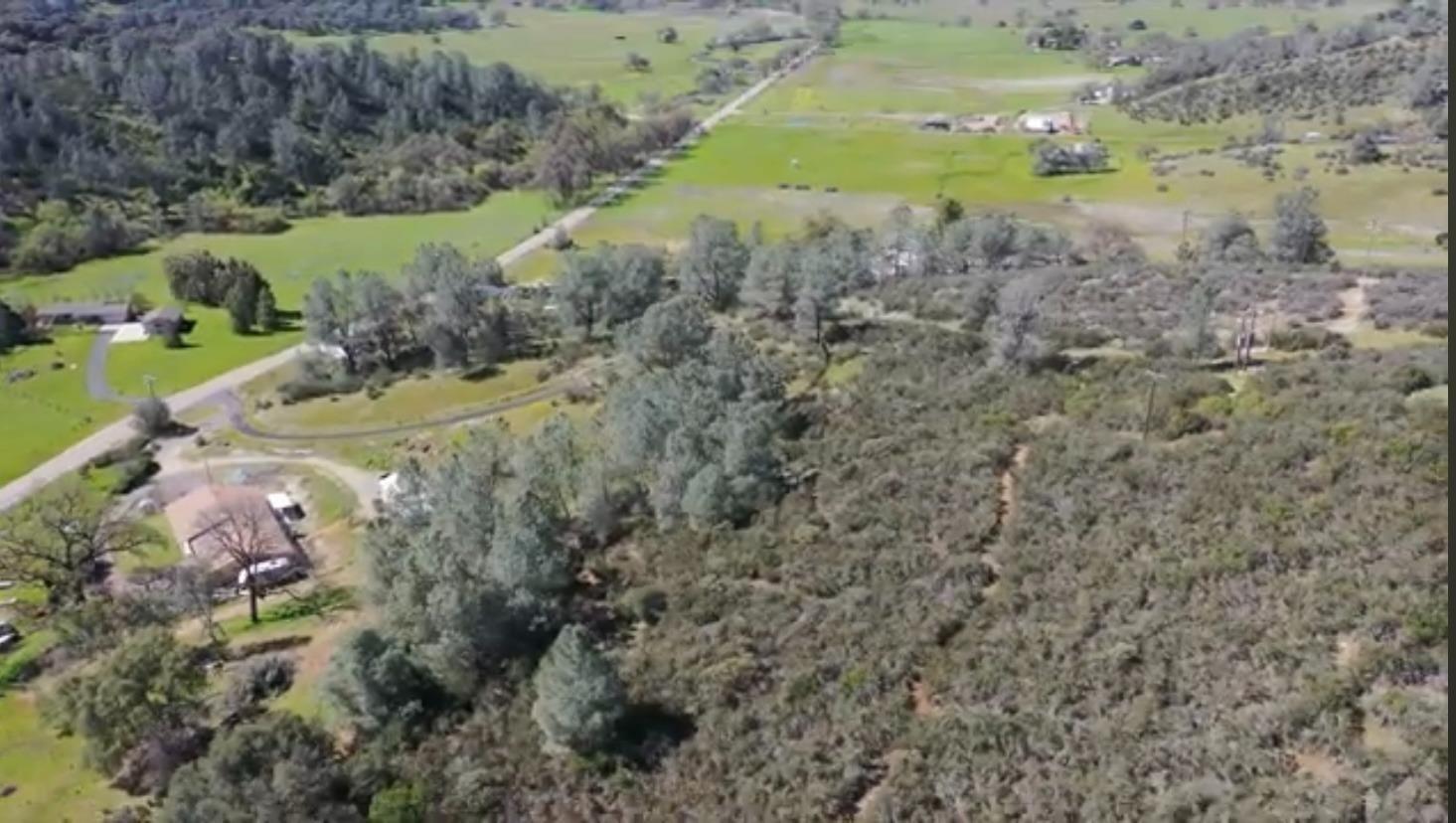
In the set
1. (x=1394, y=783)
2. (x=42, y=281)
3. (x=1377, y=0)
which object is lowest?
(x=42, y=281)

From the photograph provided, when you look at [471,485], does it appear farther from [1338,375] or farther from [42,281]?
[42,281]

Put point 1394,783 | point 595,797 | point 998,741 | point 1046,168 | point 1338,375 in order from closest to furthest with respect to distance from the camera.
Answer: point 1394,783 → point 998,741 → point 595,797 → point 1338,375 → point 1046,168

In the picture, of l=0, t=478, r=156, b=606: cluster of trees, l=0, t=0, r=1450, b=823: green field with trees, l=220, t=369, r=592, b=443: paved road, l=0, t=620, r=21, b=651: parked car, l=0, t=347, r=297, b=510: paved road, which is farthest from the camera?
l=220, t=369, r=592, b=443: paved road

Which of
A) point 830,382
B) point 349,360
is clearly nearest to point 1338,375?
point 830,382

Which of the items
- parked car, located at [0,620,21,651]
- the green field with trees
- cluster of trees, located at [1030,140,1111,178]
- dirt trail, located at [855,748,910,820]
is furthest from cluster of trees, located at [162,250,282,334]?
cluster of trees, located at [1030,140,1111,178]

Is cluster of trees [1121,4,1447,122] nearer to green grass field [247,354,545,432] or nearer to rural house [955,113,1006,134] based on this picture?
rural house [955,113,1006,134]

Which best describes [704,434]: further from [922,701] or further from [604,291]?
[604,291]
